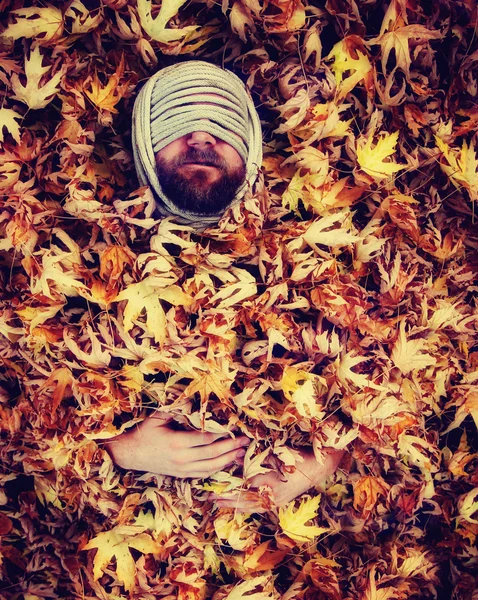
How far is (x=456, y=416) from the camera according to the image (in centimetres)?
186

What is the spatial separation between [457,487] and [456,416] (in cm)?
28

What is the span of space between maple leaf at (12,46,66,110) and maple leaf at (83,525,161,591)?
1.30 metres

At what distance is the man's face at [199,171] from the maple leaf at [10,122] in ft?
1.43

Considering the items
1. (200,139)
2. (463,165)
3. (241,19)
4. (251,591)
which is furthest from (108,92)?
(251,591)

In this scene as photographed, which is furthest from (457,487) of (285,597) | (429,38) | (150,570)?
(429,38)

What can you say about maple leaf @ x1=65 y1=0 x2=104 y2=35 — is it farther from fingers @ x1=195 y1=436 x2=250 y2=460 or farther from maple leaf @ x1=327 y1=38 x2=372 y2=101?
fingers @ x1=195 y1=436 x2=250 y2=460

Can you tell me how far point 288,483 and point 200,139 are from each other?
1.08 m

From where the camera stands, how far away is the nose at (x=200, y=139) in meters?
1.48

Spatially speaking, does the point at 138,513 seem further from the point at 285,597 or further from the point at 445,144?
the point at 445,144

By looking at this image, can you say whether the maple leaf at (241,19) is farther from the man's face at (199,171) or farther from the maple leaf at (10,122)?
the maple leaf at (10,122)

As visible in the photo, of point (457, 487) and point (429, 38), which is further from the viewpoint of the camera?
point (457, 487)

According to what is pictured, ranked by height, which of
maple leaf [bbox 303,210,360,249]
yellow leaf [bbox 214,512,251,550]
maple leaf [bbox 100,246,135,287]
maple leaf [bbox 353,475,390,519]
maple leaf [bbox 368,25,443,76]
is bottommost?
yellow leaf [bbox 214,512,251,550]

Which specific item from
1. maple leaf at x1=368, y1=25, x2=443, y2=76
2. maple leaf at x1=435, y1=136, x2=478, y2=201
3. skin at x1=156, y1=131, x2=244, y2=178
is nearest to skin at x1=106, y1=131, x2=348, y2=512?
skin at x1=156, y1=131, x2=244, y2=178

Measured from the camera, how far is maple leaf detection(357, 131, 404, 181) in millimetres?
1685
